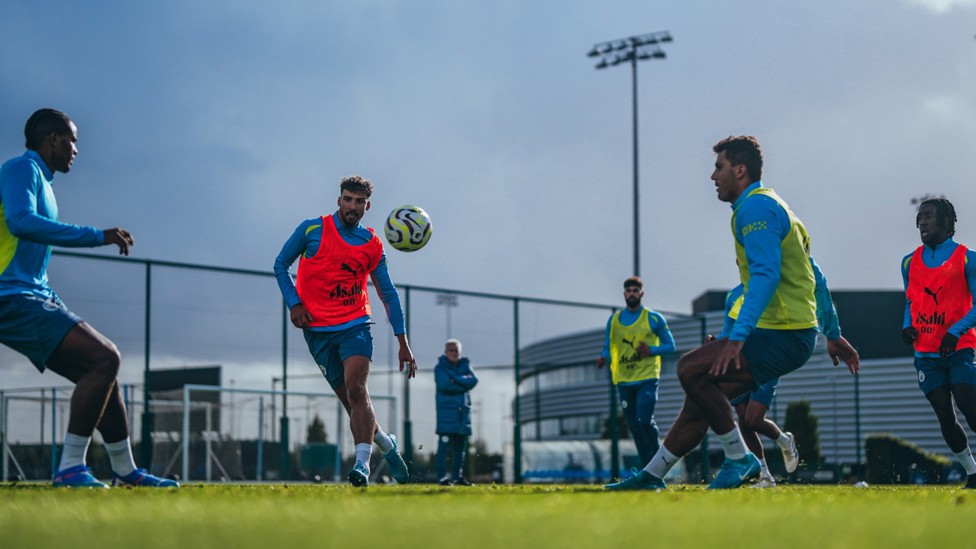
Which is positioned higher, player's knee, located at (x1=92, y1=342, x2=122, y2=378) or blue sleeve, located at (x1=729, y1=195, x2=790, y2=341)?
blue sleeve, located at (x1=729, y1=195, x2=790, y2=341)

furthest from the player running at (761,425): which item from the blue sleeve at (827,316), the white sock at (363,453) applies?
the white sock at (363,453)

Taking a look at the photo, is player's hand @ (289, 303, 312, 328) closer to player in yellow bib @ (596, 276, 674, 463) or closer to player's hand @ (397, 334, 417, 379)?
player's hand @ (397, 334, 417, 379)

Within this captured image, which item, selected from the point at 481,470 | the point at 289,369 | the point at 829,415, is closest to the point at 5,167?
the point at 289,369

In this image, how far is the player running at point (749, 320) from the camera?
20.0ft

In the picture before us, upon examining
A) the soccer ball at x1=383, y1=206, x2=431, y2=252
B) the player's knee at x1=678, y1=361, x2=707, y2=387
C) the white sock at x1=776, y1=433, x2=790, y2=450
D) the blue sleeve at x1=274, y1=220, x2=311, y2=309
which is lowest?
the white sock at x1=776, y1=433, x2=790, y2=450

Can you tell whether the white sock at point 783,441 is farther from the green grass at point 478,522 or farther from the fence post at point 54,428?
the fence post at point 54,428

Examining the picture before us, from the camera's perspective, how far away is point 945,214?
880 centimetres

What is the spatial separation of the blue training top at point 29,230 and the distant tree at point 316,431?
40.1 ft

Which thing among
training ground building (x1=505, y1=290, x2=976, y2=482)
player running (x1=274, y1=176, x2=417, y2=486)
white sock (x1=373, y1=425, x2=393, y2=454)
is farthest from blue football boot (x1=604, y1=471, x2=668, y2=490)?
training ground building (x1=505, y1=290, x2=976, y2=482)

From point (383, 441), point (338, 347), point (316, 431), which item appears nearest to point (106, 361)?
point (338, 347)

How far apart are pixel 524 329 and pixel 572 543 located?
1580cm

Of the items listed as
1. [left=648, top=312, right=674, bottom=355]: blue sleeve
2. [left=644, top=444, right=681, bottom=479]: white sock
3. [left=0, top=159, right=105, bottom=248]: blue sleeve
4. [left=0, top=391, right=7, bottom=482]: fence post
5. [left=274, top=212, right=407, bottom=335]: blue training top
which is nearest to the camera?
[left=0, top=159, right=105, bottom=248]: blue sleeve

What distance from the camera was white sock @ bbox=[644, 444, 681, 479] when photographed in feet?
21.7

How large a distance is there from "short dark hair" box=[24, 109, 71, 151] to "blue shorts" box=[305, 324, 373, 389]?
2.37 m
